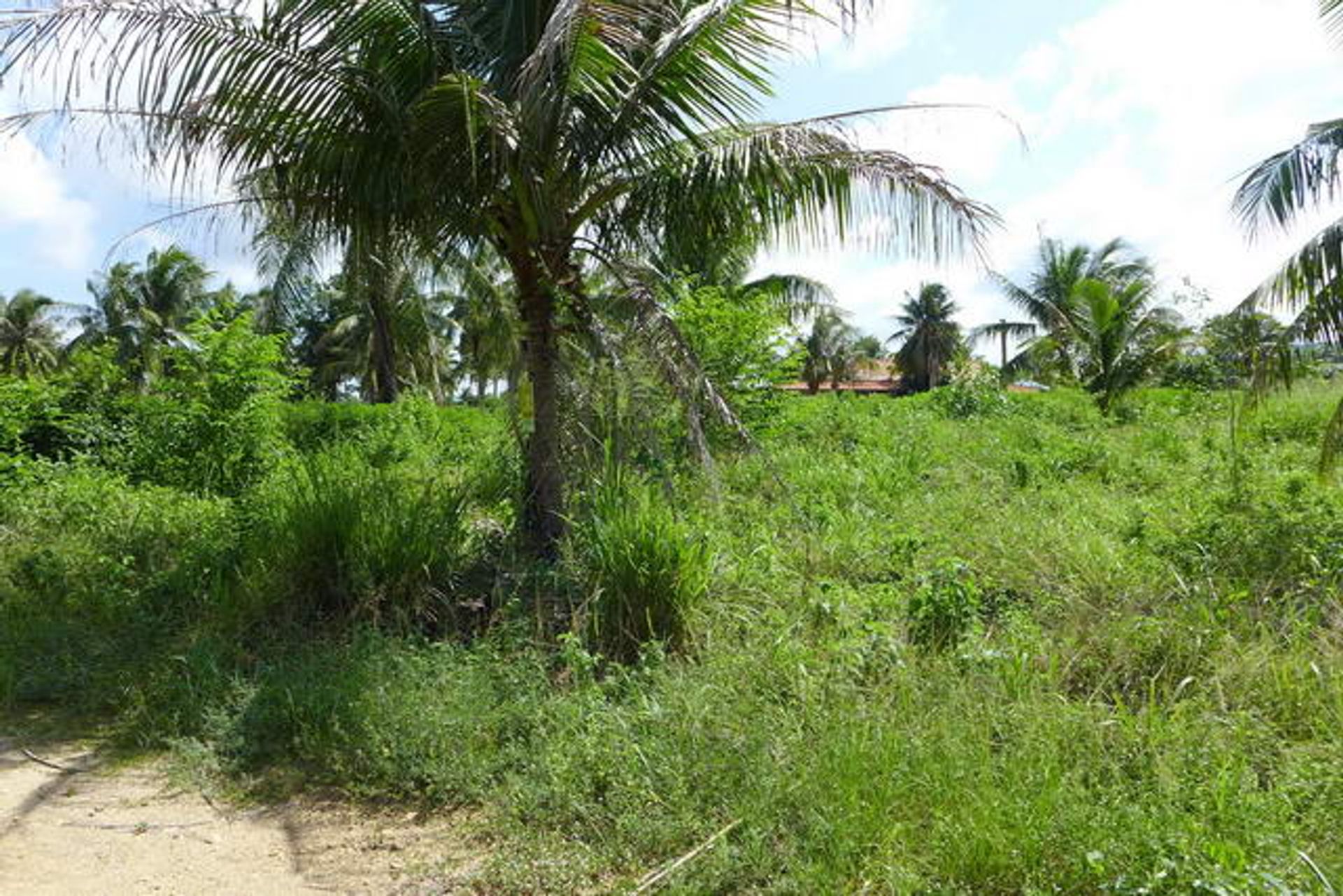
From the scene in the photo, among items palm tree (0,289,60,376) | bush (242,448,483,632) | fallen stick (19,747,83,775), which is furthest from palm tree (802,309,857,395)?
fallen stick (19,747,83,775)

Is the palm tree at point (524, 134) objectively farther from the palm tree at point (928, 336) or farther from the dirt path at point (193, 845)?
the palm tree at point (928, 336)

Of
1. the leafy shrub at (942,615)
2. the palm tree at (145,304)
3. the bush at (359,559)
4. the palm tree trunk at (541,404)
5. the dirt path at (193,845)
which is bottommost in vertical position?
A: the dirt path at (193,845)

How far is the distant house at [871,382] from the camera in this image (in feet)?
175

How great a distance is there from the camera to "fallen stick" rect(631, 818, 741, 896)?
329cm

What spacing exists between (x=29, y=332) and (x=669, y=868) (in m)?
55.7

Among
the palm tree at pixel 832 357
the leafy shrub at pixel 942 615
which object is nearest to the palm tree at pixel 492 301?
the leafy shrub at pixel 942 615

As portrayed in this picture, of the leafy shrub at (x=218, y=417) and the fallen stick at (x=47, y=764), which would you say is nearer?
the fallen stick at (x=47, y=764)

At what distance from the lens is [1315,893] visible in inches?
110

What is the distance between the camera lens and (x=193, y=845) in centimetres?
387

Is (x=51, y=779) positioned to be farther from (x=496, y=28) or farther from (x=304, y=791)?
(x=496, y=28)

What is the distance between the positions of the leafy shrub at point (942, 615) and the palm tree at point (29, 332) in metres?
50.8

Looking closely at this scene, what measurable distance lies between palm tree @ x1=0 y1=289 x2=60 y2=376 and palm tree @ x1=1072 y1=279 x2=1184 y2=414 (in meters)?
45.6

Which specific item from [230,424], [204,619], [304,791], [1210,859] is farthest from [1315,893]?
[230,424]

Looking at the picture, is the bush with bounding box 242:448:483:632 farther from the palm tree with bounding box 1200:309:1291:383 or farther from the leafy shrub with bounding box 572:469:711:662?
the palm tree with bounding box 1200:309:1291:383
